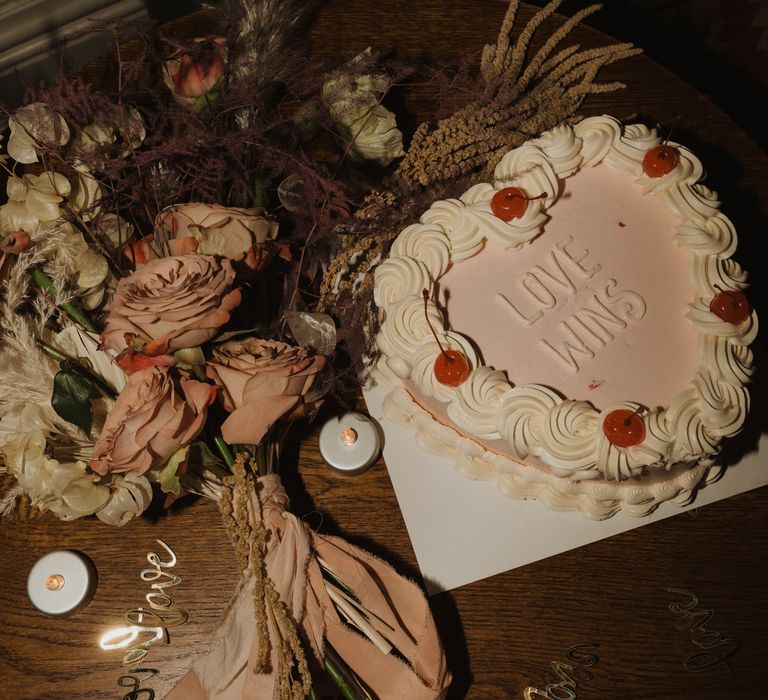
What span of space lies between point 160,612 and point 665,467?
0.85m

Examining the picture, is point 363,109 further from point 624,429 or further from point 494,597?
point 494,597

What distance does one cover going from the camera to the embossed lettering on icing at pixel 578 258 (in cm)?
128

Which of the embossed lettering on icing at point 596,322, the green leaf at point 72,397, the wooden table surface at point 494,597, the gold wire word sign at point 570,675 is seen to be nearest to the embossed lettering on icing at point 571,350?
the embossed lettering on icing at point 596,322

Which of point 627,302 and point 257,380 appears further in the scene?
point 627,302

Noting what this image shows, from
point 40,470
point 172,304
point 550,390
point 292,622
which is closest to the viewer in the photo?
point 172,304

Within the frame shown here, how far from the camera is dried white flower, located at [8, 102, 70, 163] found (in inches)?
39.7

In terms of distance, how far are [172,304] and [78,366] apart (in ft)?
0.74

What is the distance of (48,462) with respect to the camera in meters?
0.97

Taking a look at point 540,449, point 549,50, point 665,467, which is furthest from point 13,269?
point 549,50

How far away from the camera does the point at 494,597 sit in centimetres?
126

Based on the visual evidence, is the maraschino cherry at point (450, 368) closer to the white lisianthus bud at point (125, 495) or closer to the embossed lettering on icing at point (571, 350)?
the embossed lettering on icing at point (571, 350)

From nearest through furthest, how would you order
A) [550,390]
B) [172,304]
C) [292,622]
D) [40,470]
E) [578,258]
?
[172,304] < [40,470] < [292,622] < [550,390] < [578,258]

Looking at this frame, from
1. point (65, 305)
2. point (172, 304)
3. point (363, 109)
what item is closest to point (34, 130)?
point (65, 305)

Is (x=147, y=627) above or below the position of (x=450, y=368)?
below
